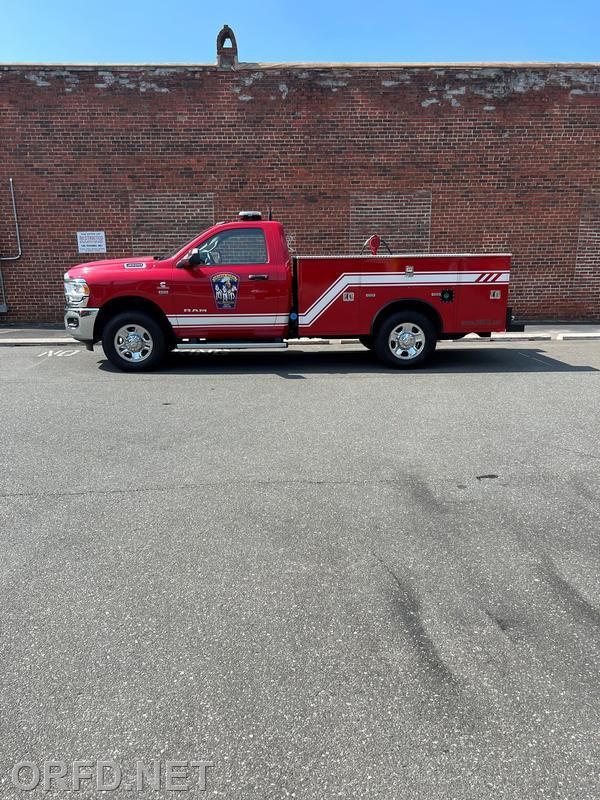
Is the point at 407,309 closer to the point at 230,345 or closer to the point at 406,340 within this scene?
the point at 406,340

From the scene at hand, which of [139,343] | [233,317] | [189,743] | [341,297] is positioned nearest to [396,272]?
[341,297]

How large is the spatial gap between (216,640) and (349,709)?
70 cm

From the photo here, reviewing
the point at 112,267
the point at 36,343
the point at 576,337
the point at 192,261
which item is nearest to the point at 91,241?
the point at 36,343

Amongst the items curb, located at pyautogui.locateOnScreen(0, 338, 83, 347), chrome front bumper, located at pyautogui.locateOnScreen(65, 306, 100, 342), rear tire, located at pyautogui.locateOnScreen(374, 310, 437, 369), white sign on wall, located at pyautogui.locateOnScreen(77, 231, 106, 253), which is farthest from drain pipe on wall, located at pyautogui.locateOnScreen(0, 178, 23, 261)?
rear tire, located at pyautogui.locateOnScreen(374, 310, 437, 369)

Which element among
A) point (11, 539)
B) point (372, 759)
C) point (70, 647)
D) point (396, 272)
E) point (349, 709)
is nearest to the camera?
point (372, 759)

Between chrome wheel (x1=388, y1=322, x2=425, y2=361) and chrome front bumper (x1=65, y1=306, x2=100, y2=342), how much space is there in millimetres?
4469

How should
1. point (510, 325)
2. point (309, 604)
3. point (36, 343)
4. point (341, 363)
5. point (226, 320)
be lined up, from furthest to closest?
point (36, 343), point (341, 363), point (510, 325), point (226, 320), point (309, 604)

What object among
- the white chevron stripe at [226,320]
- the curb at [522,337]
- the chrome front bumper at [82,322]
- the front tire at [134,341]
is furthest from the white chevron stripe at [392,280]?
the curb at [522,337]

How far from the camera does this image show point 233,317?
28.7ft

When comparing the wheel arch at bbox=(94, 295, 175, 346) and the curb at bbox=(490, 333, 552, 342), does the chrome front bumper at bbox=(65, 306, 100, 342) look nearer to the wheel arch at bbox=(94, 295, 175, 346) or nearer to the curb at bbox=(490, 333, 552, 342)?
the wheel arch at bbox=(94, 295, 175, 346)

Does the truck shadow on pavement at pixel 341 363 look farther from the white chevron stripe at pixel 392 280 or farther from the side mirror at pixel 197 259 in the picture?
the side mirror at pixel 197 259

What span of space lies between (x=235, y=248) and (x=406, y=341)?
116 inches

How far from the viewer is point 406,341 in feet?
29.4

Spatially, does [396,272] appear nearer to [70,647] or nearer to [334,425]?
[334,425]
